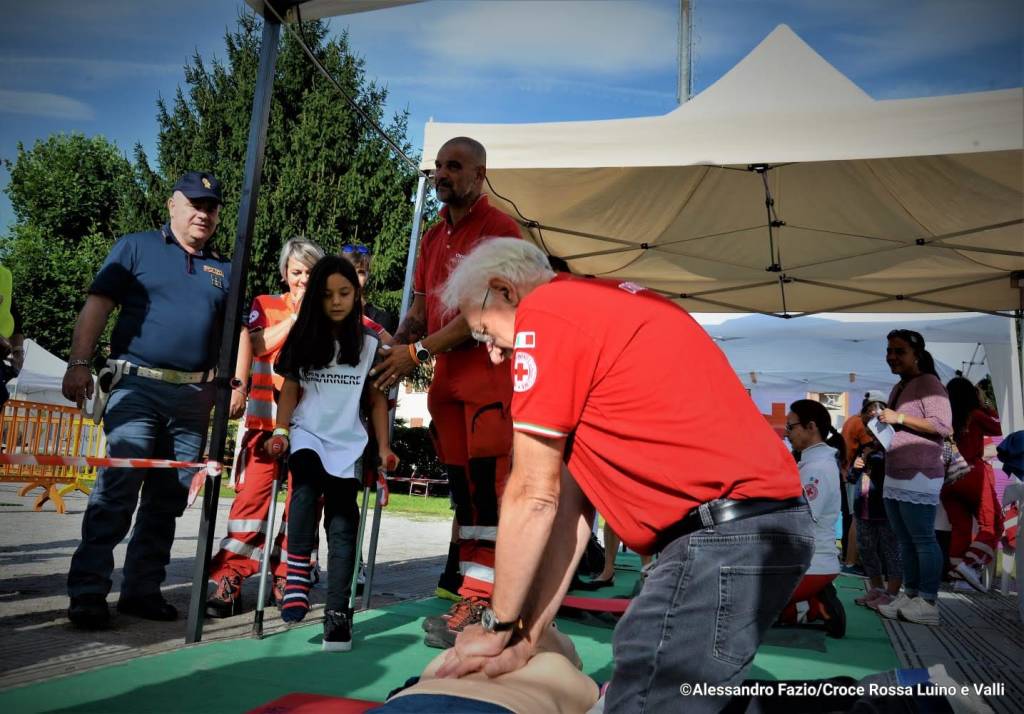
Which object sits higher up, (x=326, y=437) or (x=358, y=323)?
(x=358, y=323)

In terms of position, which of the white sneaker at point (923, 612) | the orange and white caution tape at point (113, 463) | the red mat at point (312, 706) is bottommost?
the white sneaker at point (923, 612)

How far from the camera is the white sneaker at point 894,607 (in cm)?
577

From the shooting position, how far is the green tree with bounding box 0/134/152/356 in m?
30.4

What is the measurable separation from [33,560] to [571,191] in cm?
491

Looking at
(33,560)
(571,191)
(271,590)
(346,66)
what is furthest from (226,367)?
(346,66)

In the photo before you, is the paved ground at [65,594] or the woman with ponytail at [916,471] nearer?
the paved ground at [65,594]

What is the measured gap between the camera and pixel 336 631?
3.62 meters

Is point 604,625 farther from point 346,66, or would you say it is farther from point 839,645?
point 346,66

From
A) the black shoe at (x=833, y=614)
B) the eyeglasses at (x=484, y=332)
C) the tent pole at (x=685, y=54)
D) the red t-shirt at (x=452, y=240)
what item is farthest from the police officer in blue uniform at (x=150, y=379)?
the tent pole at (x=685, y=54)

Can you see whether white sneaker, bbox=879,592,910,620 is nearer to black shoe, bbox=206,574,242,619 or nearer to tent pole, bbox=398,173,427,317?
tent pole, bbox=398,173,427,317

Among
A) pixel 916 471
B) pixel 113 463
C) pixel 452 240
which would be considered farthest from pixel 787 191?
pixel 113 463

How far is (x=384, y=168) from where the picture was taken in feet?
82.2

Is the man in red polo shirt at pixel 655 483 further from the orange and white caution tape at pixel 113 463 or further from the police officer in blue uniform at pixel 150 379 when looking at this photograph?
the police officer in blue uniform at pixel 150 379

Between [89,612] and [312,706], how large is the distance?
1.87 m
